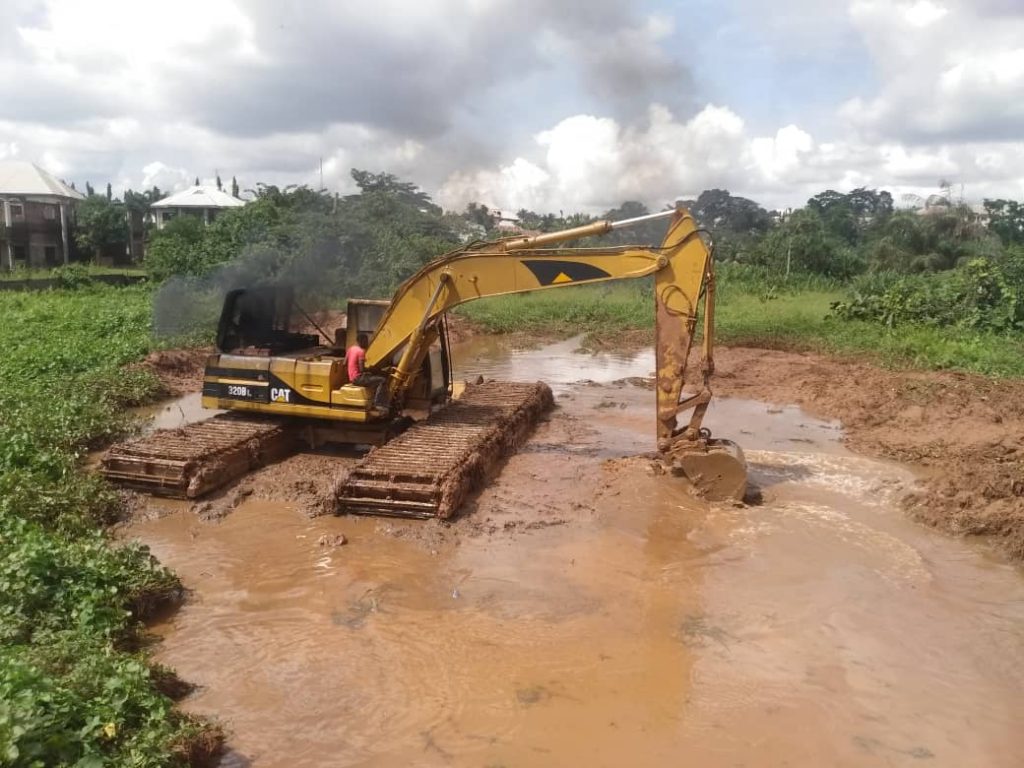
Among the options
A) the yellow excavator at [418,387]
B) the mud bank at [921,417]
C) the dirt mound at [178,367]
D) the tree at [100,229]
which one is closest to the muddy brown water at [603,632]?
the yellow excavator at [418,387]

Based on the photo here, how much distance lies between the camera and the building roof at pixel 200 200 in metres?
56.0

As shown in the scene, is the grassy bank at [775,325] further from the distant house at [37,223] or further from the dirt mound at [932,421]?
the distant house at [37,223]

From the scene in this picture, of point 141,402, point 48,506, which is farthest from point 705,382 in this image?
point 141,402

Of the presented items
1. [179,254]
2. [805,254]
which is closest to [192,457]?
[179,254]

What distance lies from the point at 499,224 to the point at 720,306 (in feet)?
124

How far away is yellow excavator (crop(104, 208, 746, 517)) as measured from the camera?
910cm

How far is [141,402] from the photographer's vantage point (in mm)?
14484

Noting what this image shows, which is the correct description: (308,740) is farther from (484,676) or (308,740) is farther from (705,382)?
(705,382)


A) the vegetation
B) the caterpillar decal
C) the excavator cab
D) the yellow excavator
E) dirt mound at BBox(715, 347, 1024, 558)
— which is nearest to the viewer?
the vegetation

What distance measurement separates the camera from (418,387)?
11.5m

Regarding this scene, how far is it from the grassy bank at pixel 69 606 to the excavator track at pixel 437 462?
2288 millimetres

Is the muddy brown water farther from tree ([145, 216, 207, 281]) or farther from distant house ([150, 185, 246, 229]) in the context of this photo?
distant house ([150, 185, 246, 229])

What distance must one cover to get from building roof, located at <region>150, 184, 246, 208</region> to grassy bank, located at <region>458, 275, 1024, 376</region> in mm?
31642

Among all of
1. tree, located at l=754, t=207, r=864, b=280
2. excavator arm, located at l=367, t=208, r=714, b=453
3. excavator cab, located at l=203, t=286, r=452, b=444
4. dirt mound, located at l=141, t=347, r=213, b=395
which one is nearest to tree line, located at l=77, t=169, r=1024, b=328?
tree, located at l=754, t=207, r=864, b=280
